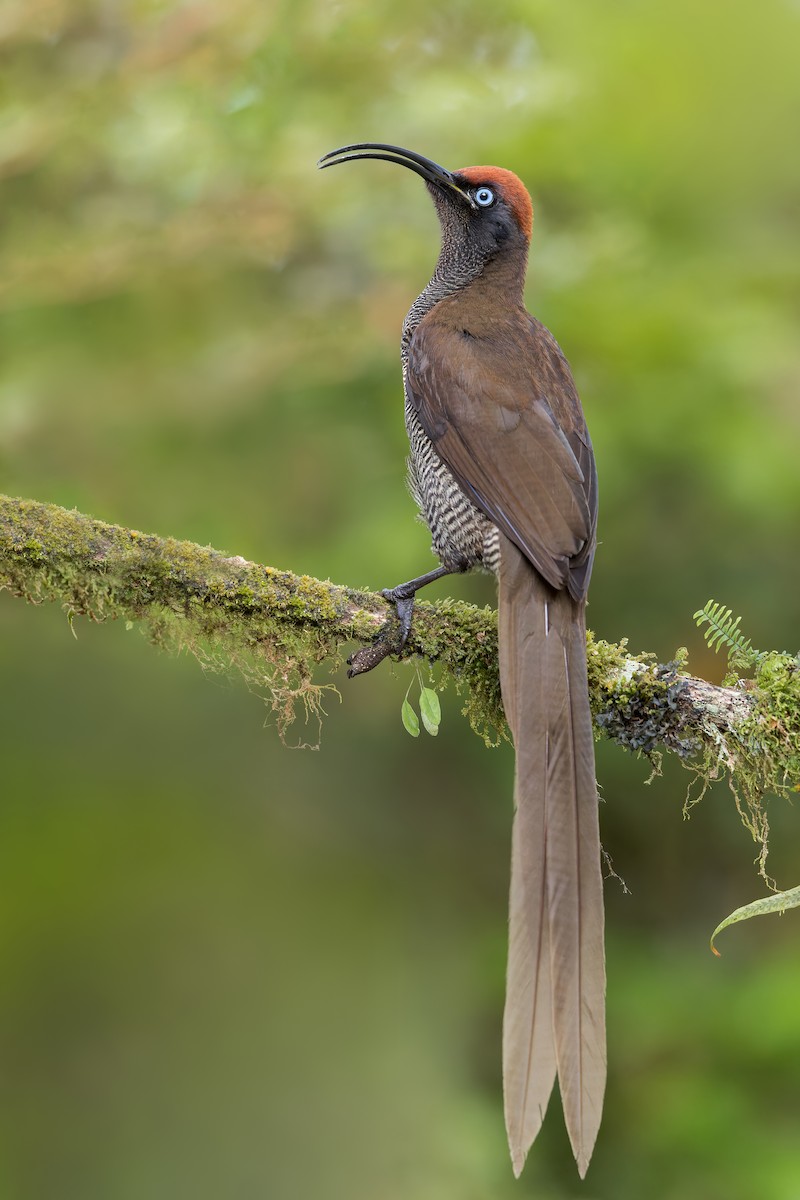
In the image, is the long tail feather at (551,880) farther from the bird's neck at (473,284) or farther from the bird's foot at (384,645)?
the bird's neck at (473,284)

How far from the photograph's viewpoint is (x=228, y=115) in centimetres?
423

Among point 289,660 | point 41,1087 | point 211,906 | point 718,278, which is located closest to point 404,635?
point 289,660

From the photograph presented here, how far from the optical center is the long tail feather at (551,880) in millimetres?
2125

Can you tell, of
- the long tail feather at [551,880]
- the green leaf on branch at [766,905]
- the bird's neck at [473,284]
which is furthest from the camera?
the bird's neck at [473,284]

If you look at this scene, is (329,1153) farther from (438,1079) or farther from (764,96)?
(764,96)

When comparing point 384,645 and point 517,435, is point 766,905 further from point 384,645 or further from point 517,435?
point 517,435

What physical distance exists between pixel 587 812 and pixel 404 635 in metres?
0.57

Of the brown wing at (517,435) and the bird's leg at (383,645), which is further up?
the brown wing at (517,435)

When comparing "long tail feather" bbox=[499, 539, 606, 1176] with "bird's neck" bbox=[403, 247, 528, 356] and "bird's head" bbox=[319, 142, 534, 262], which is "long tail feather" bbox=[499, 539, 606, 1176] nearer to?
"bird's neck" bbox=[403, 247, 528, 356]

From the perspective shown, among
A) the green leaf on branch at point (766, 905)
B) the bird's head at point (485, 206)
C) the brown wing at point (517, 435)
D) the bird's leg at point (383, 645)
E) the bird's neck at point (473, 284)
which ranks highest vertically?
the bird's head at point (485, 206)

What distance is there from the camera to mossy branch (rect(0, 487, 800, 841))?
101 inches

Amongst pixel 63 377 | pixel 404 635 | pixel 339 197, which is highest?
pixel 339 197

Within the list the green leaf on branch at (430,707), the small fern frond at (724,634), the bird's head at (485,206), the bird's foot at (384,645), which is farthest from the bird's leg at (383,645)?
the bird's head at (485,206)

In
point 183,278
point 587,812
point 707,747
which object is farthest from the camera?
point 183,278
